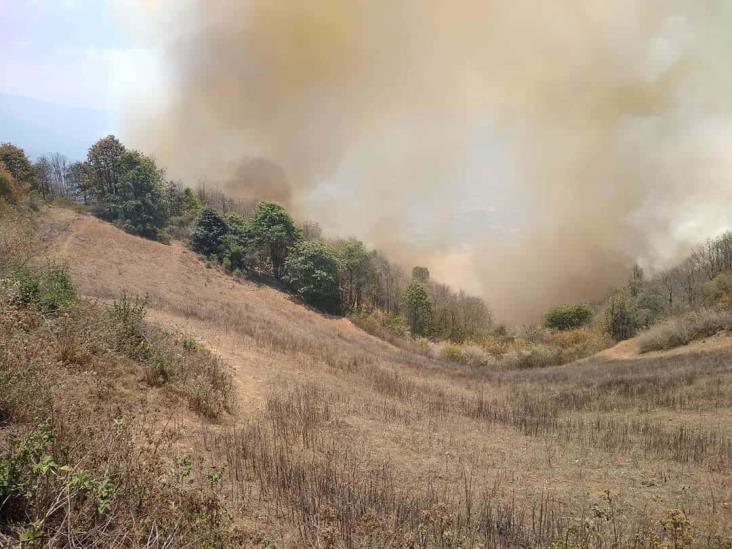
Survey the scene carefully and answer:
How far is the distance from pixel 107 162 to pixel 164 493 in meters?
38.7

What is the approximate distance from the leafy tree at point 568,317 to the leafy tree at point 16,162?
45.4 metres

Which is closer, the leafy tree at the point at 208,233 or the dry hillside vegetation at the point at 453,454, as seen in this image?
the dry hillside vegetation at the point at 453,454

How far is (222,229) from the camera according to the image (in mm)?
36812

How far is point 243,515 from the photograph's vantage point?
4.27 meters

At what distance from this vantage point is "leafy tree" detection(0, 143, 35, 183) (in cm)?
3416

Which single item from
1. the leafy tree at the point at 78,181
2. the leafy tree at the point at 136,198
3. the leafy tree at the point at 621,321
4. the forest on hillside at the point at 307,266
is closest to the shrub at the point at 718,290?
the forest on hillside at the point at 307,266

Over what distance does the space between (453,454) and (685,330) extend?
2373 centimetres

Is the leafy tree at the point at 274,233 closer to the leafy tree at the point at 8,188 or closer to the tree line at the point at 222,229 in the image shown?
the tree line at the point at 222,229

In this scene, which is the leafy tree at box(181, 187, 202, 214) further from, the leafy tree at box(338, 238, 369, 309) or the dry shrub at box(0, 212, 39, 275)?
the dry shrub at box(0, 212, 39, 275)

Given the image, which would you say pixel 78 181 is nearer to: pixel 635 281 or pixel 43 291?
pixel 43 291

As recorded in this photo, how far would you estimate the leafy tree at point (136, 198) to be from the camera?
34719 mm

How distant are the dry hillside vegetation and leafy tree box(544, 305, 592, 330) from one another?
1151 inches

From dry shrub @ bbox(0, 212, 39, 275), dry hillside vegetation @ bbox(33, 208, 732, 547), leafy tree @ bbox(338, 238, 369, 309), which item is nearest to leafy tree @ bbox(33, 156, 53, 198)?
leafy tree @ bbox(338, 238, 369, 309)

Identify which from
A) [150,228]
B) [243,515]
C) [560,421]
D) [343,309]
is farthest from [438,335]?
[243,515]
